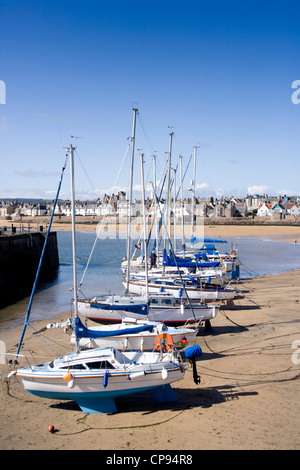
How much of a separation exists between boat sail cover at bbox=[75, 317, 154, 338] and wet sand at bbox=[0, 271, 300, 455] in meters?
2.06

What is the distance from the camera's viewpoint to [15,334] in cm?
1842

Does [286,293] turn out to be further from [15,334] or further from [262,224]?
[262,224]

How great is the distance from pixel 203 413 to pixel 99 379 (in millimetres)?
2692

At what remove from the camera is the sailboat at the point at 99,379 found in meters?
10.6

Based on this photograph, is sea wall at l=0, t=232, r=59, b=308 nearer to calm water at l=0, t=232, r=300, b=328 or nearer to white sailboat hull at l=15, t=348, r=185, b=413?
calm water at l=0, t=232, r=300, b=328

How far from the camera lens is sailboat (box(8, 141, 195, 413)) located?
1065 centimetres

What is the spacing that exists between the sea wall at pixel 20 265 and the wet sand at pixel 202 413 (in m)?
14.0

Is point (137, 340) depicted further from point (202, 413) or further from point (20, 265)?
point (20, 265)

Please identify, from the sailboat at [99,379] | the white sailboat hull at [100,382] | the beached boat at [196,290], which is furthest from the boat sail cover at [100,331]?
the beached boat at [196,290]

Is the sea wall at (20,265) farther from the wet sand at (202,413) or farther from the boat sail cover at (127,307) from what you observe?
the wet sand at (202,413)

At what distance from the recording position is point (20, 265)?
112 feet

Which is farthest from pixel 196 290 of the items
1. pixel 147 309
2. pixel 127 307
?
pixel 127 307
